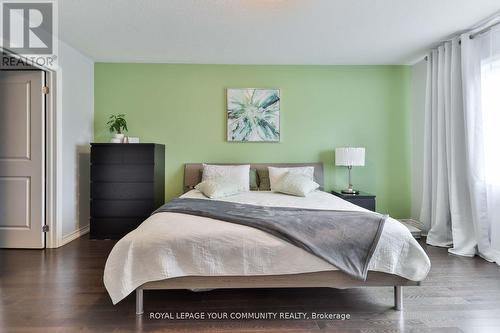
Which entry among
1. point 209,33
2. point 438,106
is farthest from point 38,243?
point 438,106

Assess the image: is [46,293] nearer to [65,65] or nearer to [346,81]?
[65,65]

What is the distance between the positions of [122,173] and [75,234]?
3.38 feet

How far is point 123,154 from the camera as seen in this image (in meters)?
3.66

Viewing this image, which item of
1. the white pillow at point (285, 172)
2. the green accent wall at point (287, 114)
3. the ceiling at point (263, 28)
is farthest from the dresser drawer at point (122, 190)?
the ceiling at point (263, 28)

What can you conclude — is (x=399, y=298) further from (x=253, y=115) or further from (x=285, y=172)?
(x=253, y=115)

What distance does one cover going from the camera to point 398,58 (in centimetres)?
395

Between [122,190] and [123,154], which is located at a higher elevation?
[123,154]

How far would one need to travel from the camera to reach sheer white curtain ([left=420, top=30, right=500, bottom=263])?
2.95m

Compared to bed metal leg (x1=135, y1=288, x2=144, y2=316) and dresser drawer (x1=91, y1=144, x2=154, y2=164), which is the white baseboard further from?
bed metal leg (x1=135, y1=288, x2=144, y2=316)

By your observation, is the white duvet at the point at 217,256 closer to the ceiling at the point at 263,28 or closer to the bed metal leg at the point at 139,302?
the bed metal leg at the point at 139,302

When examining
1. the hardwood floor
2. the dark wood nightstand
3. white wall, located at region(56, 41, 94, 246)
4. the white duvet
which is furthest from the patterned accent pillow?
white wall, located at region(56, 41, 94, 246)

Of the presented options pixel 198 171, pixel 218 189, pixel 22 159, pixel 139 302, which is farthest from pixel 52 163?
pixel 139 302

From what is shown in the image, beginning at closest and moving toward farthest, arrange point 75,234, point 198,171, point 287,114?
point 75,234 → point 198,171 → point 287,114

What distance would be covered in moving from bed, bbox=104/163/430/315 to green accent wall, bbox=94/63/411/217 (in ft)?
7.57
